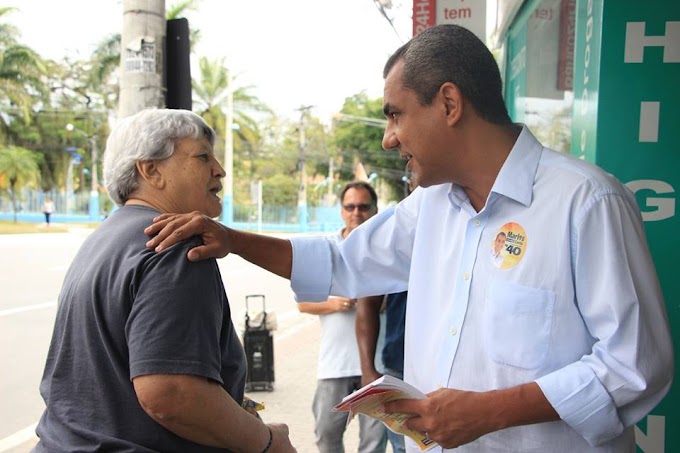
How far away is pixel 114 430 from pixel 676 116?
7.83 feet

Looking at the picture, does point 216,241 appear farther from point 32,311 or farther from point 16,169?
point 16,169

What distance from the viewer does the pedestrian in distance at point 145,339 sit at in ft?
5.75

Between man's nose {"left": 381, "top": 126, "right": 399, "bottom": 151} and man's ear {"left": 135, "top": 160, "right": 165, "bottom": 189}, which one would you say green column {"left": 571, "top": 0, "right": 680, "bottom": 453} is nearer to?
man's nose {"left": 381, "top": 126, "right": 399, "bottom": 151}

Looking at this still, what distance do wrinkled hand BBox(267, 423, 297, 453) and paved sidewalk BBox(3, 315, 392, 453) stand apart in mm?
3541

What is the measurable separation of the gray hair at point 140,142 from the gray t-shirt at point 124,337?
0.17 metres

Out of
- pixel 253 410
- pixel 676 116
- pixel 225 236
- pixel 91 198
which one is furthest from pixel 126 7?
pixel 91 198

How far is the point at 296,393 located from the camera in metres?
7.29

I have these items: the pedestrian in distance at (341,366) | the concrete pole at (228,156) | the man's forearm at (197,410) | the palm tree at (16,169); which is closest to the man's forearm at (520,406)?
the man's forearm at (197,410)

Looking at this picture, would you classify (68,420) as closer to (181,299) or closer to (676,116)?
(181,299)

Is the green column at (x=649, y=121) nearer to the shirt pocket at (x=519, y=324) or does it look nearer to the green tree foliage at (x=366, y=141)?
the shirt pocket at (x=519, y=324)

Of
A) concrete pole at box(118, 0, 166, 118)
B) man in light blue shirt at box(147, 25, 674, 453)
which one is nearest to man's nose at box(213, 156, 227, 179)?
man in light blue shirt at box(147, 25, 674, 453)

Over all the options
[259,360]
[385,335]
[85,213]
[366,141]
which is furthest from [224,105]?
[385,335]

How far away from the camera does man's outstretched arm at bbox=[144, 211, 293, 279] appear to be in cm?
184

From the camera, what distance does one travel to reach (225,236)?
2061 millimetres
